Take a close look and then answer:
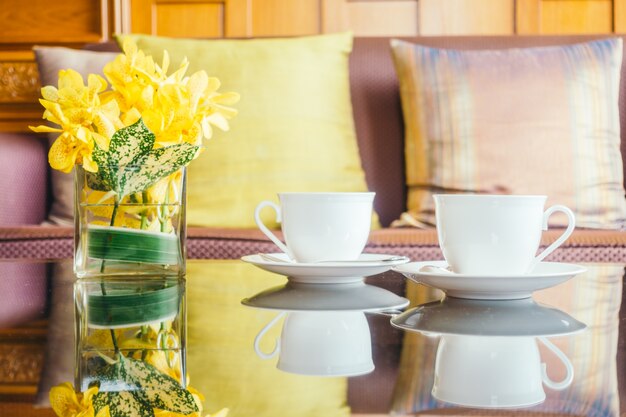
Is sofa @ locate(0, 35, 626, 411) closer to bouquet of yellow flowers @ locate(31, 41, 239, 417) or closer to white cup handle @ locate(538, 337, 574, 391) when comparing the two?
bouquet of yellow flowers @ locate(31, 41, 239, 417)

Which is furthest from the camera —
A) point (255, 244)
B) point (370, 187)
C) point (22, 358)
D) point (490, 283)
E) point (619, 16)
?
point (619, 16)

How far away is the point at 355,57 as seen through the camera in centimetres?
198

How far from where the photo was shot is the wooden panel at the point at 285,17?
344 centimetres

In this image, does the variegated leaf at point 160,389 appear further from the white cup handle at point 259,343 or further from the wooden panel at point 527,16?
the wooden panel at point 527,16

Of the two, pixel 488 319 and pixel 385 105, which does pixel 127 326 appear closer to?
pixel 488 319

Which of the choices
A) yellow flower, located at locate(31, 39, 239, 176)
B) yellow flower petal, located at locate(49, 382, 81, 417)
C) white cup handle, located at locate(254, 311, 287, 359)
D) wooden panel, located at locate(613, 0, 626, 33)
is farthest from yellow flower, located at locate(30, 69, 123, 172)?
wooden panel, located at locate(613, 0, 626, 33)

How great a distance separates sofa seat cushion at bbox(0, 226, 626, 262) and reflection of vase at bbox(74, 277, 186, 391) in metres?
0.68

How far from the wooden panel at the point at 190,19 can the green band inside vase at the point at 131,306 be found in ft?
9.46

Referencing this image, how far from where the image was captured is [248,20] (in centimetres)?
347

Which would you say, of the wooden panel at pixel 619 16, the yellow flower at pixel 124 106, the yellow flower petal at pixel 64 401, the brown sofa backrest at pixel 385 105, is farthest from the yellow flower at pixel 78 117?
the wooden panel at pixel 619 16

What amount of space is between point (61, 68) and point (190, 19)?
1.69 metres

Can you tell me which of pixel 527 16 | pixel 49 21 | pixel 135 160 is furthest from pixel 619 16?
pixel 135 160

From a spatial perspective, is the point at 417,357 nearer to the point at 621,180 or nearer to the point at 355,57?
the point at 621,180

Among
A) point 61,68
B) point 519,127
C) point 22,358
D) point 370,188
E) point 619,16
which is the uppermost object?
point 619,16
